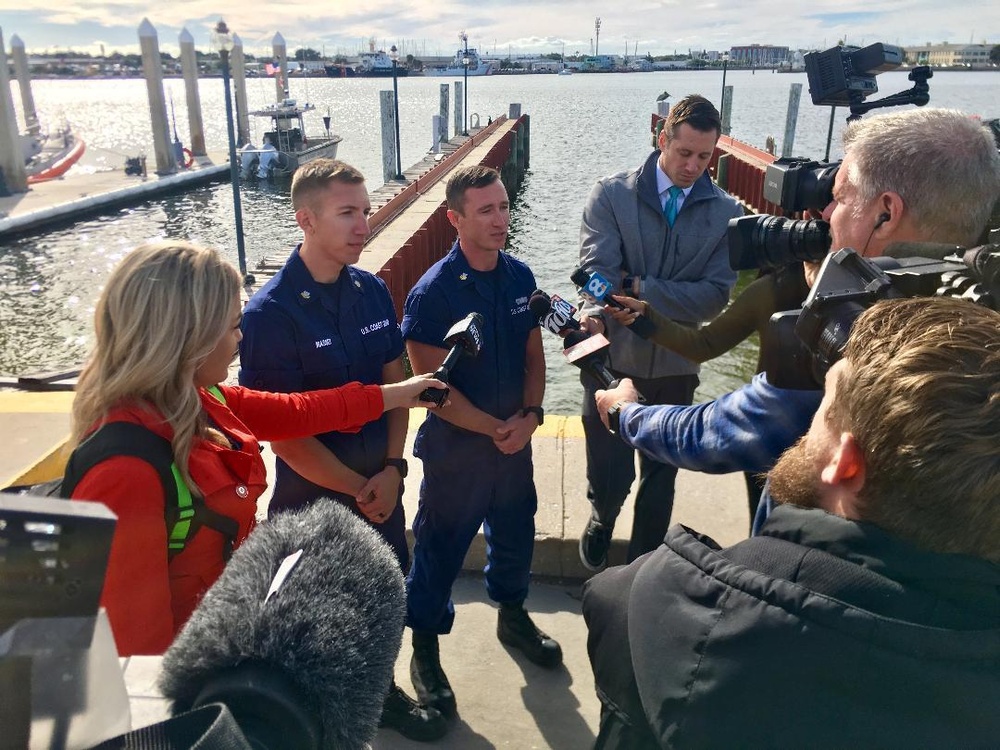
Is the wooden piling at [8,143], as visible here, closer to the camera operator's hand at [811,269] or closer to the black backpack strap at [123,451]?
the black backpack strap at [123,451]

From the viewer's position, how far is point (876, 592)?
1.06 m

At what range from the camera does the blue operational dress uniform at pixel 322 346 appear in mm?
2709

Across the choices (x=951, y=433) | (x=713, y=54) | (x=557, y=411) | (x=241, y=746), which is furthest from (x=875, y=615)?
(x=713, y=54)

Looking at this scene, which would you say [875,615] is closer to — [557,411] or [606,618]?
[606,618]

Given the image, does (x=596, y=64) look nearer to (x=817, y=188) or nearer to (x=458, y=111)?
(x=458, y=111)

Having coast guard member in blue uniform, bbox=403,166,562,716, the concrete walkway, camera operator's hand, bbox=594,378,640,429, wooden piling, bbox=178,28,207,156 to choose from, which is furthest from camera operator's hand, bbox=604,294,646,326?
wooden piling, bbox=178,28,207,156

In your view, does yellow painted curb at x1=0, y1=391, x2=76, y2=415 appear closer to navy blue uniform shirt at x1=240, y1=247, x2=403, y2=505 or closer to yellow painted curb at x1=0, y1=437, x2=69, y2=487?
yellow painted curb at x1=0, y1=437, x2=69, y2=487

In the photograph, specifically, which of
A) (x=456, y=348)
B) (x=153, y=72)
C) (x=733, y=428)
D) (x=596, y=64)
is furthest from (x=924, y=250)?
(x=596, y=64)

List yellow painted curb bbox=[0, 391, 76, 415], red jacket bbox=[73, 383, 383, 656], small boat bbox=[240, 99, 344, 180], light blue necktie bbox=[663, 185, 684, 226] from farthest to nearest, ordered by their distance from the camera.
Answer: small boat bbox=[240, 99, 344, 180] < yellow painted curb bbox=[0, 391, 76, 415] < light blue necktie bbox=[663, 185, 684, 226] < red jacket bbox=[73, 383, 383, 656]

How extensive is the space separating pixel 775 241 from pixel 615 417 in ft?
2.48

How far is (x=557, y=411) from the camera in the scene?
8.52 m

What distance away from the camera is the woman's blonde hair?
5.97 feet

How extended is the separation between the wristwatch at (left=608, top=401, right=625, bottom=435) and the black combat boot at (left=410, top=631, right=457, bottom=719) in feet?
4.73

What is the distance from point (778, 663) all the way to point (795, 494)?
35cm
